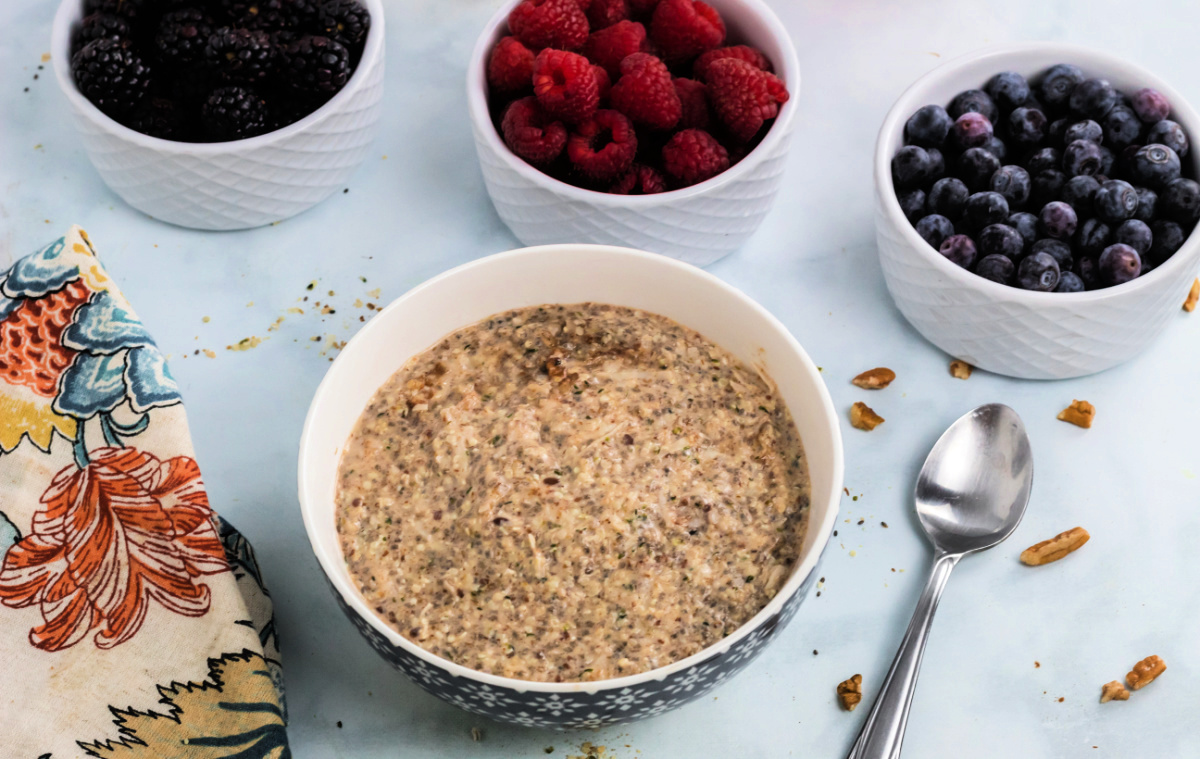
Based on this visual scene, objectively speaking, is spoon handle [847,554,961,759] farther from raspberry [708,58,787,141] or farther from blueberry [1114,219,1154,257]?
raspberry [708,58,787,141]

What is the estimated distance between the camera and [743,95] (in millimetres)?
1448

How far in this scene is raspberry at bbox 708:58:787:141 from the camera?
1.45 m

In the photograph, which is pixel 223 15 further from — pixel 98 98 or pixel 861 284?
pixel 861 284

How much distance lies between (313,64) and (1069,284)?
109 centimetres

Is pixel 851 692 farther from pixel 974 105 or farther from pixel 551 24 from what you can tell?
pixel 551 24

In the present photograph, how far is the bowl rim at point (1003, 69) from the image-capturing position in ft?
4.57

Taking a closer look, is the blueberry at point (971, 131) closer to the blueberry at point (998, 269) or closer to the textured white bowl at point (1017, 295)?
the textured white bowl at point (1017, 295)

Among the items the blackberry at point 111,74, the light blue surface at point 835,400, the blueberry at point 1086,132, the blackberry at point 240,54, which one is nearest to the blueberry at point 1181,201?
the blueberry at point 1086,132

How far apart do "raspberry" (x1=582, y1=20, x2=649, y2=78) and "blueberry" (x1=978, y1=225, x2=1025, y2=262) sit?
0.55m

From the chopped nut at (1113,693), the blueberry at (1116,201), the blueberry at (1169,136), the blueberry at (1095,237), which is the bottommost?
the chopped nut at (1113,693)

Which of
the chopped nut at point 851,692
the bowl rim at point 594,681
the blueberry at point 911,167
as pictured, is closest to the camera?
the bowl rim at point 594,681

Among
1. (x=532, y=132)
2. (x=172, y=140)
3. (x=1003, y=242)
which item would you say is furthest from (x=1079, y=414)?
(x=172, y=140)

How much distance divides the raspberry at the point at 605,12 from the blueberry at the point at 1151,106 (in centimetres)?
75

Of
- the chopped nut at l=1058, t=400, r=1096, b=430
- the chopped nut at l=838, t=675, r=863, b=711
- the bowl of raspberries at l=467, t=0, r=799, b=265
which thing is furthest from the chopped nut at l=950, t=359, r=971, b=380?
the chopped nut at l=838, t=675, r=863, b=711
